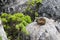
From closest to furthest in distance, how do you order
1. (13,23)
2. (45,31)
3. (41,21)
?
(45,31) < (41,21) < (13,23)

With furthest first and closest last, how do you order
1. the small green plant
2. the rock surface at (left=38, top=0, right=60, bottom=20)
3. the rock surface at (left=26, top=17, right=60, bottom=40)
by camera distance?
the rock surface at (left=38, top=0, right=60, bottom=20) < the small green plant < the rock surface at (left=26, top=17, right=60, bottom=40)

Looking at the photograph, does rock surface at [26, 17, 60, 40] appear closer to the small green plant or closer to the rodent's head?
the rodent's head

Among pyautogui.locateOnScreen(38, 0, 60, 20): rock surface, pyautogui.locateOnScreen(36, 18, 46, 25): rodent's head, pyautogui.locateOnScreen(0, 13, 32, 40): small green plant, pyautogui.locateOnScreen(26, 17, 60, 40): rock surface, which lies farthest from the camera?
pyautogui.locateOnScreen(38, 0, 60, 20): rock surface

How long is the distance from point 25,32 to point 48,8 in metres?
2.54

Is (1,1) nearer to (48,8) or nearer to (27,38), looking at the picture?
(48,8)

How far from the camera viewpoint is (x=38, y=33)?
843 centimetres

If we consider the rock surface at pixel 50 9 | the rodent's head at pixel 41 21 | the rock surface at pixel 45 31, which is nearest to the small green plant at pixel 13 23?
the rock surface at pixel 45 31

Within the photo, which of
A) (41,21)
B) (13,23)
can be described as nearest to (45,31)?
(41,21)

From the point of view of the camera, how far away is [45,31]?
27.5 ft

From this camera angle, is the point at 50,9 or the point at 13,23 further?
the point at 50,9

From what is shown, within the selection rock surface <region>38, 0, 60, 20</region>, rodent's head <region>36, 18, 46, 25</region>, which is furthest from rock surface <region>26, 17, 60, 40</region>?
rock surface <region>38, 0, 60, 20</region>

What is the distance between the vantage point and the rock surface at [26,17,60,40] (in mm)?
8312

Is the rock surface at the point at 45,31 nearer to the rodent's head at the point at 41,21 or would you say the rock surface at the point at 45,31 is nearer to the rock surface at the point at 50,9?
the rodent's head at the point at 41,21

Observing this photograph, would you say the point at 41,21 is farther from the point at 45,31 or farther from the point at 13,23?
the point at 13,23
